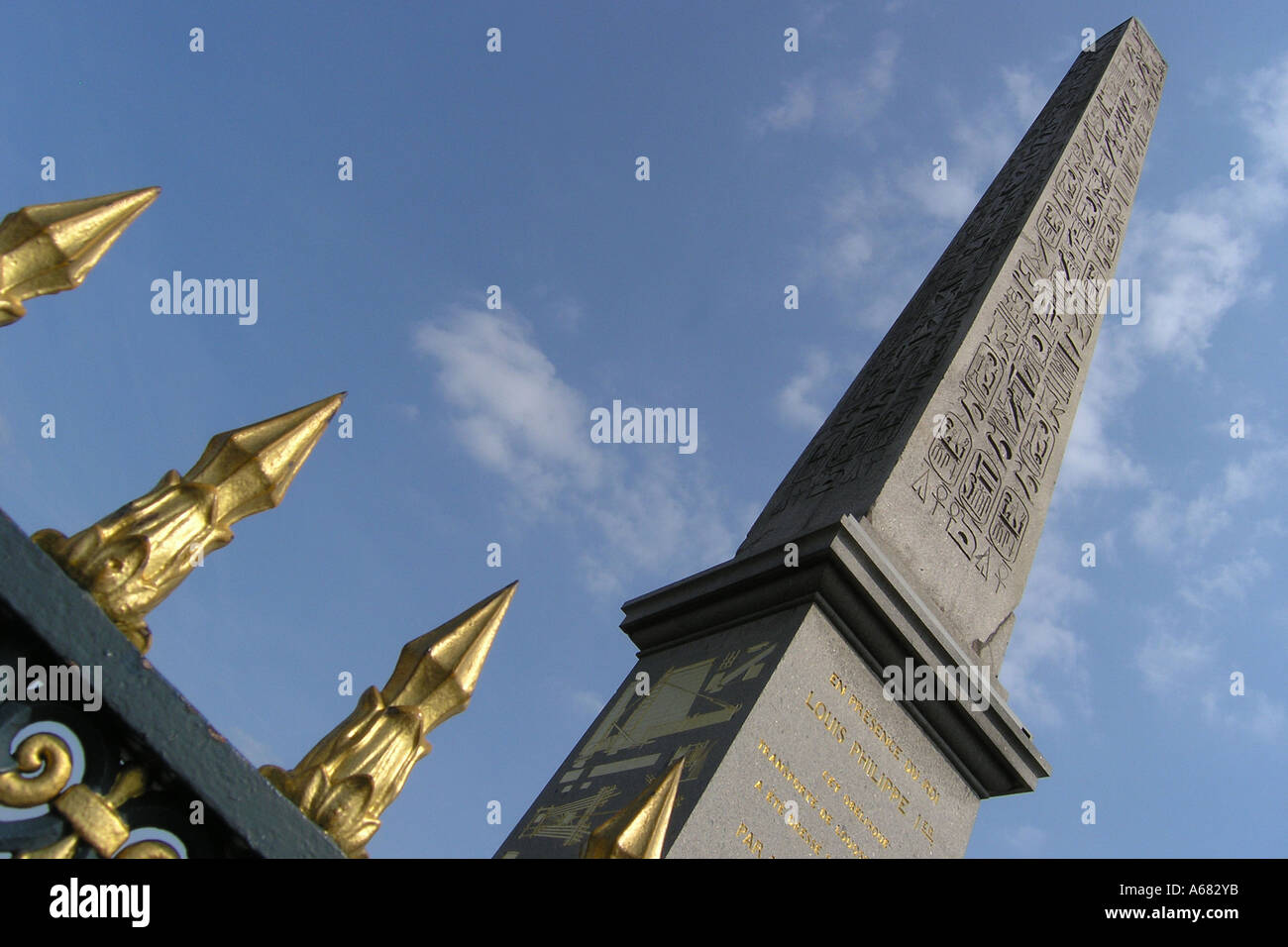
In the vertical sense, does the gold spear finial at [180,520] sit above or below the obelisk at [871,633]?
below

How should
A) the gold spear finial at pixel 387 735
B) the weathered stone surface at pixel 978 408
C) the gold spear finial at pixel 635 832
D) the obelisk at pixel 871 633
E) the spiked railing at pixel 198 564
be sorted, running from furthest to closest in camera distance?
the weathered stone surface at pixel 978 408 → the obelisk at pixel 871 633 → the gold spear finial at pixel 635 832 → the gold spear finial at pixel 387 735 → the spiked railing at pixel 198 564

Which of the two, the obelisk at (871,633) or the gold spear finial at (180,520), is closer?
the gold spear finial at (180,520)

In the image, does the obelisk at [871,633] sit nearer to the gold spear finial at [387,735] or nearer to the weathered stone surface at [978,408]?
the weathered stone surface at [978,408]

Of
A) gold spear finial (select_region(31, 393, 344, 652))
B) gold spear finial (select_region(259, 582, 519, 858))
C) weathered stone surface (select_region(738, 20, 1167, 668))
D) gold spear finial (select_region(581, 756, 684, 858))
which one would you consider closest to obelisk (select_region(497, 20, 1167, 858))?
weathered stone surface (select_region(738, 20, 1167, 668))

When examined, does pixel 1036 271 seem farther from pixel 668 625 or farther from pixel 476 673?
pixel 476 673

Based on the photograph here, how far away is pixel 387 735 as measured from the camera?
7.39 ft

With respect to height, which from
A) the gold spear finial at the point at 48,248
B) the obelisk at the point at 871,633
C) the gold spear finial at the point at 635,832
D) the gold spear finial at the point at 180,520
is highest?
the obelisk at the point at 871,633

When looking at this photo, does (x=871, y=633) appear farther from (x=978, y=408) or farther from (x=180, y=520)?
(x=180, y=520)

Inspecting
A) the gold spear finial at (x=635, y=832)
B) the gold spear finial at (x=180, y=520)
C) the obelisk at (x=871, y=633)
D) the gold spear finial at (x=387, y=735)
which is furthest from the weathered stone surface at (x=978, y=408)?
the gold spear finial at (x=180, y=520)

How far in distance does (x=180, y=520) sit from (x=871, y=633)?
3673 millimetres

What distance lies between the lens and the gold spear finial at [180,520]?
2.03m

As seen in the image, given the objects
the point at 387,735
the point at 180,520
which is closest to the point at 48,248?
the point at 180,520

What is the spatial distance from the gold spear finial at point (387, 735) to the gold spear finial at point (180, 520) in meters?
0.41

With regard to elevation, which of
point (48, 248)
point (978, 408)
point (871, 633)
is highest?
point (978, 408)
